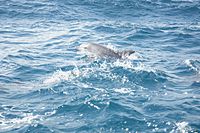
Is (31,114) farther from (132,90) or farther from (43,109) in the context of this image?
(132,90)

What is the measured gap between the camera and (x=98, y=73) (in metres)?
17.4

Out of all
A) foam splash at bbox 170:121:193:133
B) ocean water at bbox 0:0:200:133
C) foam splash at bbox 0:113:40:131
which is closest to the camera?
foam splash at bbox 170:121:193:133

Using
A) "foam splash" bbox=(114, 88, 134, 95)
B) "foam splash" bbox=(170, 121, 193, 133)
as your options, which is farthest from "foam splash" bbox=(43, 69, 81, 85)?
"foam splash" bbox=(170, 121, 193, 133)

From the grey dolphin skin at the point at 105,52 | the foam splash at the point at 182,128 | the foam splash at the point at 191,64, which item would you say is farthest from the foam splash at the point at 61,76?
the foam splash at the point at 182,128

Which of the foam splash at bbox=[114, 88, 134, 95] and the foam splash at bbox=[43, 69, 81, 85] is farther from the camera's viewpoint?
the foam splash at bbox=[43, 69, 81, 85]

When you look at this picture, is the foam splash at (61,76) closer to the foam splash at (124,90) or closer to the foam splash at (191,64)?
the foam splash at (124,90)

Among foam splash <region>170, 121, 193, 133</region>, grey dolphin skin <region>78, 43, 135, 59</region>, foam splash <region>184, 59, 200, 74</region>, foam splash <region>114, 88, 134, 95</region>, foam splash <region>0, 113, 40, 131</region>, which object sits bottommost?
foam splash <region>0, 113, 40, 131</region>

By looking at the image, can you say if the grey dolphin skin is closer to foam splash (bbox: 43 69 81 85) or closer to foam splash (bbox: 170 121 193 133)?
foam splash (bbox: 43 69 81 85)

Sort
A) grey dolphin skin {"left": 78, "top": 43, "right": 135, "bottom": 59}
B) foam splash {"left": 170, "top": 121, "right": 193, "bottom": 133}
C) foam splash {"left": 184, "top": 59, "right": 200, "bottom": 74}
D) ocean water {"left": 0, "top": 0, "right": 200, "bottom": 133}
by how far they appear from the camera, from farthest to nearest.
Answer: grey dolphin skin {"left": 78, "top": 43, "right": 135, "bottom": 59} < foam splash {"left": 184, "top": 59, "right": 200, "bottom": 74} < ocean water {"left": 0, "top": 0, "right": 200, "bottom": 133} < foam splash {"left": 170, "top": 121, "right": 193, "bottom": 133}

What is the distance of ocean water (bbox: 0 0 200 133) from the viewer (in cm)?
1329

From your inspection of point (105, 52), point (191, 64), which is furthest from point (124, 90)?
point (191, 64)

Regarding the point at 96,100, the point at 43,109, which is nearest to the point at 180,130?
the point at 96,100

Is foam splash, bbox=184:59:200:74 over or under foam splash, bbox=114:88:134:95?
over

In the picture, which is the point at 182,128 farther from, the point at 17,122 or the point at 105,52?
the point at 105,52
